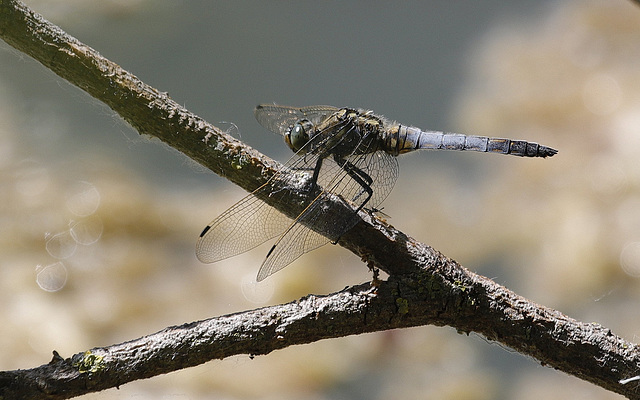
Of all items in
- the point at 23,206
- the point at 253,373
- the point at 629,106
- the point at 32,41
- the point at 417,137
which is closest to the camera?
the point at 32,41

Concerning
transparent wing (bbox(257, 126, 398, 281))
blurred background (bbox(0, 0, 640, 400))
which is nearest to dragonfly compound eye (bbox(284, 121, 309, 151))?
transparent wing (bbox(257, 126, 398, 281))

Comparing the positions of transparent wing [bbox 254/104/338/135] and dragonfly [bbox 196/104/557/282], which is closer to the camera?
dragonfly [bbox 196/104/557/282]

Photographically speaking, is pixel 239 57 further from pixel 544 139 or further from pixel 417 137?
pixel 417 137

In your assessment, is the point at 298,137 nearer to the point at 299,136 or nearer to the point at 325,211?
the point at 299,136

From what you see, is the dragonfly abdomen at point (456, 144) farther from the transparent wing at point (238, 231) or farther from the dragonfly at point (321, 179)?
the transparent wing at point (238, 231)

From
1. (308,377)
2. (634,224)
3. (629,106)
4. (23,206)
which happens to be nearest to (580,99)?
(629,106)

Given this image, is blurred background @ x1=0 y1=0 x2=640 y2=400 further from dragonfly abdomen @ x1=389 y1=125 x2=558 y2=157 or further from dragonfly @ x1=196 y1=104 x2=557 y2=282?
dragonfly abdomen @ x1=389 y1=125 x2=558 y2=157

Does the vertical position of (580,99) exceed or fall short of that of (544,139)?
it exceeds it
